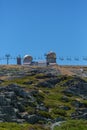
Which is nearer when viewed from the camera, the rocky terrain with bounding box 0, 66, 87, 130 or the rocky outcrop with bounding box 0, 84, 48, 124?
the rocky outcrop with bounding box 0, 84, 48, 124

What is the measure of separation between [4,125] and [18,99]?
22187 millimetres

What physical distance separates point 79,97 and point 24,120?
45.3m

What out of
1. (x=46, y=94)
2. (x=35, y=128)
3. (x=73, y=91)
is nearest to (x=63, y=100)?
(x=46, y=94)

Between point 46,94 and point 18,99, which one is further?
point 46,94

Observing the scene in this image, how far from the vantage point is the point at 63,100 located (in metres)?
115

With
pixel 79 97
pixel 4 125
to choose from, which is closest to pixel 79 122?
pixel 4 125

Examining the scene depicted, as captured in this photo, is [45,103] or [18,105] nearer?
[18,105]

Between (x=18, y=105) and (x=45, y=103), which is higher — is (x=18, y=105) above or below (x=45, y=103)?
above

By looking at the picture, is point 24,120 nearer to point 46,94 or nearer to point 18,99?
point 18,99

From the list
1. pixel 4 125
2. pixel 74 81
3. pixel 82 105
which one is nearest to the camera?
pixel 4 125

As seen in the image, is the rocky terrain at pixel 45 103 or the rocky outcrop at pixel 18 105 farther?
the rocky terrain at pixel 45 103

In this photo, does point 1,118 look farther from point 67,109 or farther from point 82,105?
point 82,105

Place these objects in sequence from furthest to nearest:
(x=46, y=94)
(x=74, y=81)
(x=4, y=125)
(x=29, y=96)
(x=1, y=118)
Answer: (x=74, y=81) → (x=46, y=94) → (x=29, y=96) → (x=1, y=118) → (x=4, y=125)

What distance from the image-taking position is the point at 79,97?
124750mm
